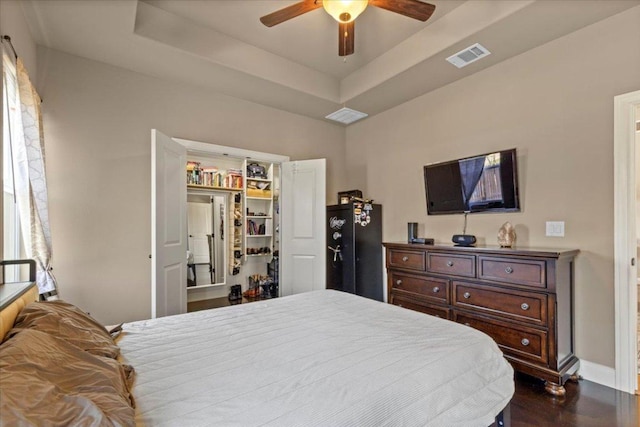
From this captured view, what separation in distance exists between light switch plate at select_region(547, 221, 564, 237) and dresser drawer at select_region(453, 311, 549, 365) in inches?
34.5

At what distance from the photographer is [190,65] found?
308 centimetres

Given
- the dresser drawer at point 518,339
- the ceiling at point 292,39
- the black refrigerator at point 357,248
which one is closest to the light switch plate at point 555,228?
the dresser drawer at point 518,339

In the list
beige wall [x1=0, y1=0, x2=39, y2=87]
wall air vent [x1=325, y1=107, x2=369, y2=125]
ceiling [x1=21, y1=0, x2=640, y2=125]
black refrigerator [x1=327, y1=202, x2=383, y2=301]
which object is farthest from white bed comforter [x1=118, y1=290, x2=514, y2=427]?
wall air vent [x1=325, y1=107, x2=369, y2=125]

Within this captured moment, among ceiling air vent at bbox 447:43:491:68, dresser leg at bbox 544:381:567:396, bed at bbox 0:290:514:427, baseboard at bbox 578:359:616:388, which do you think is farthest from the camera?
ceiling air vent at bbox 447:43:491:68

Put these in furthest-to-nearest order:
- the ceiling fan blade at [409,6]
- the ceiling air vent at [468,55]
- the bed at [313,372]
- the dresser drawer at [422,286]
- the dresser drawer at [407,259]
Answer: the dresser drawer at [407,259], the dresser drawer at [422,286], the ceiling air vent at [468,55], the ceiling fan blade at [409,6], the bed at [313,372]

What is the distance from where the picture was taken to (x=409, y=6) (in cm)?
205

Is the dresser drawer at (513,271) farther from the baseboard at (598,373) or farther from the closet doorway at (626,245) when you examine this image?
the baseboard at (598,373)

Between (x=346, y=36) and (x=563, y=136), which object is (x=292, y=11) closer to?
(x=346, y=36)

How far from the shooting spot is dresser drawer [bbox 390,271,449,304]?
2.88 meters

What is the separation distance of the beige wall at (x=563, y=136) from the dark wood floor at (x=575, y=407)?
265 mm

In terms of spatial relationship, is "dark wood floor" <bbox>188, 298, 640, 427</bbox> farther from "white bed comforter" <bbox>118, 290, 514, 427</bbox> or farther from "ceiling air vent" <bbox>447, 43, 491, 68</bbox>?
"ceiling air vent" <bbox>447, 43, 491, 68</bbox>

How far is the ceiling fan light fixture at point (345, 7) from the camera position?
2023 mm

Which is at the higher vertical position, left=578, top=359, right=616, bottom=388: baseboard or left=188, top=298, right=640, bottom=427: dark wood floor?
left=578, top=359, right=616, bottom=388: baseboard

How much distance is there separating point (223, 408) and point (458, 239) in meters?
2.64
